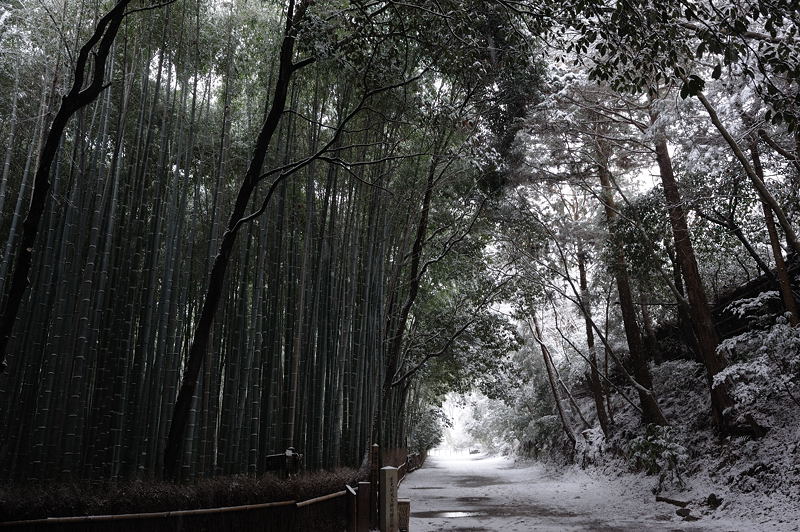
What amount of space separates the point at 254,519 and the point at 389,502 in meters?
1.35

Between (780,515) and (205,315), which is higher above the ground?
(205,315)

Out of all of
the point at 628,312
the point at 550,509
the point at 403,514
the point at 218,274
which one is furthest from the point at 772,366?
the point at 218,274

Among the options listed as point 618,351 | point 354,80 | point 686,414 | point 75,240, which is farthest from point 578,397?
point 75,240

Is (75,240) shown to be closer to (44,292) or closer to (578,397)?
(44,292)

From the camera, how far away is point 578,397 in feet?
49.8

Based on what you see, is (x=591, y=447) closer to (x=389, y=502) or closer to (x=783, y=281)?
(x=783, y=281)

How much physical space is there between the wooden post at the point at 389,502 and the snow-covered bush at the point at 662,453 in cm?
401

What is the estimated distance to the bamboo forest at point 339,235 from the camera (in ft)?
11.0

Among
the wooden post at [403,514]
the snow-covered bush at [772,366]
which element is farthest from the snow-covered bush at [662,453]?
the wooden post at [403,514]

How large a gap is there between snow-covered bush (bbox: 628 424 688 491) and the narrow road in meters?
0.37

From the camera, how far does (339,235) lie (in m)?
5.42

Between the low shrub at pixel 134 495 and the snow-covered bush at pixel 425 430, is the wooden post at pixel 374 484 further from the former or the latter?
the snow-covered bush at pixel 425 430

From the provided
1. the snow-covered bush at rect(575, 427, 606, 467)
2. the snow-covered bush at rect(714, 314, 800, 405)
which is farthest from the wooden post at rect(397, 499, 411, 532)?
the snow-covered bush at rect(575, 427, 606, 467)

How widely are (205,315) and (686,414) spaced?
293 inches
